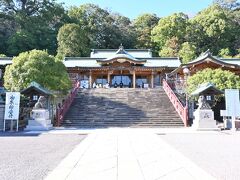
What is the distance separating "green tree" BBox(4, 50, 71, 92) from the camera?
65.6ft

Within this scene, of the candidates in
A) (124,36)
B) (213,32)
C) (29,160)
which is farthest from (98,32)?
(29,160)

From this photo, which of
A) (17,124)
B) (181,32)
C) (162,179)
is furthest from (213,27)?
(162,179)

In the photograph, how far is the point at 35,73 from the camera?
19.9m

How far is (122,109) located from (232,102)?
297 inches

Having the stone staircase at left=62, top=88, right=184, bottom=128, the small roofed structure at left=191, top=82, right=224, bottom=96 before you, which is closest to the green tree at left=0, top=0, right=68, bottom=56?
the stone staircase at left=62, top=88, right=184, bottom=128

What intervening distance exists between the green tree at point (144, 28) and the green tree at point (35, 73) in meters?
32.9

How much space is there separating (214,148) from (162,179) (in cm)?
457

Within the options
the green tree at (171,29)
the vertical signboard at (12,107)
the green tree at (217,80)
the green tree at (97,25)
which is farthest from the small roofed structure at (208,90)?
the green tree at (97,25)

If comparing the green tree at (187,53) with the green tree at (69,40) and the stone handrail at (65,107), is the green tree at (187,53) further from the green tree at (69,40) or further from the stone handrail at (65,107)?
the stone handrail at (65,107)

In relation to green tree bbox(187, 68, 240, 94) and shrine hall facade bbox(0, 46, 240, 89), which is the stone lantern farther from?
shrine hall facade bbox(0, 46, 240, 89)

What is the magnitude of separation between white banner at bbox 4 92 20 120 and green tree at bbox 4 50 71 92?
3814 mm

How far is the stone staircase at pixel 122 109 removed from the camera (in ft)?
61.5

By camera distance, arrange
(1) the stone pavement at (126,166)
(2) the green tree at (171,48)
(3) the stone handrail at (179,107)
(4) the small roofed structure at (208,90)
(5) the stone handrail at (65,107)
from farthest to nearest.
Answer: (2) the green tree at (171,48) → (5) the stone handrail at (65,107) → (3) the stone handrail at (179,107) → (4) the small roofed structure at (208,90) → (1) the stone pavement at (126,166)

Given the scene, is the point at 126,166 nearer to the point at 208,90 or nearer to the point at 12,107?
the point at 12,107
